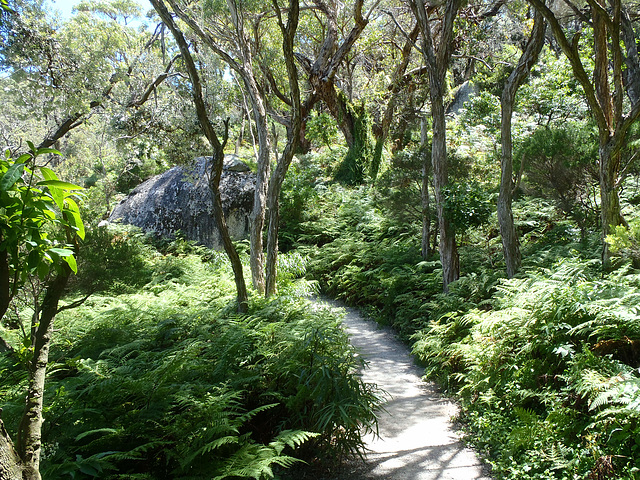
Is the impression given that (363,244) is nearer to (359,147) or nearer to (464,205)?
(464,205)

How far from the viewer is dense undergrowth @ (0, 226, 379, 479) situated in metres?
2.68

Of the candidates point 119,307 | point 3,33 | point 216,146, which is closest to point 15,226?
point 216,146

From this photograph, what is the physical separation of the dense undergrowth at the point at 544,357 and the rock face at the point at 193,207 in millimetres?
6140

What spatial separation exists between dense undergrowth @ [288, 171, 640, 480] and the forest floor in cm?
19

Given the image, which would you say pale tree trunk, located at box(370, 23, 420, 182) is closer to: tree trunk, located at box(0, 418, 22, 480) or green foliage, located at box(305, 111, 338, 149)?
green foliage, located at box(305, 111, 338, 149)

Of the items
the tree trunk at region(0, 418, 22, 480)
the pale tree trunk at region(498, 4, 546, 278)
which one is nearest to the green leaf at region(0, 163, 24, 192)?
the tree trunk at region(0, 418, 22, 480)

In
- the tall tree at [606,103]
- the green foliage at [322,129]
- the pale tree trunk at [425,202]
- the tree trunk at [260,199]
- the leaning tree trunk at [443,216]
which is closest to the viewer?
the tall tree at [606,103]

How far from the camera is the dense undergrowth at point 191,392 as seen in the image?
2.68 metres

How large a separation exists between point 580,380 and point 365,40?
14253 mm

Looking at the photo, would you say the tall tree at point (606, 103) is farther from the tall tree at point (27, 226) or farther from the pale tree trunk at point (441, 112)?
the tall tree at point (27, 226)

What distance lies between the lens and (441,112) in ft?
23.4

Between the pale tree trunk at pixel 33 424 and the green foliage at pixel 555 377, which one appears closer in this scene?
the pale tree trunk at pixel 33 424

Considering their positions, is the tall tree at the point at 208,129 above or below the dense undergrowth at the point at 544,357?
above

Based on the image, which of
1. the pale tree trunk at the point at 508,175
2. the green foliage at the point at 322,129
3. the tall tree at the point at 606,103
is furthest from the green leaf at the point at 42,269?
the green foliage at the point at 322,129
